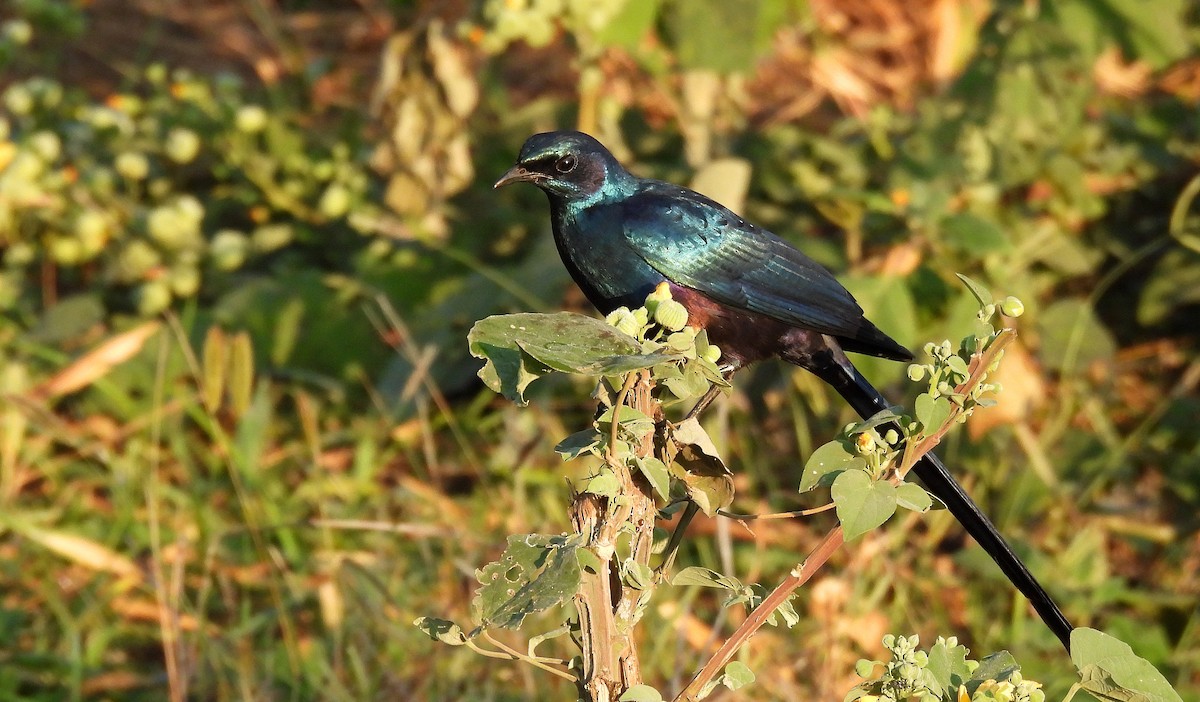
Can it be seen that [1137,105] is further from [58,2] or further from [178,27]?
[178,27]

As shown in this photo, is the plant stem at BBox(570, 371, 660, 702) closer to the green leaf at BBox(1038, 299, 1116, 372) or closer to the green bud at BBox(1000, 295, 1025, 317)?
the green bud at BBox(1000, 295, 1025, 317)

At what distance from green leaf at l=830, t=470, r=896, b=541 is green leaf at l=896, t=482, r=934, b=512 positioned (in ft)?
0.03

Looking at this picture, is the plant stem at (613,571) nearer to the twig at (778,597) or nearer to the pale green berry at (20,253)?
the twig at (778,597)

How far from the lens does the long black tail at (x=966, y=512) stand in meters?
1.98

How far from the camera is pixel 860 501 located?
149cm

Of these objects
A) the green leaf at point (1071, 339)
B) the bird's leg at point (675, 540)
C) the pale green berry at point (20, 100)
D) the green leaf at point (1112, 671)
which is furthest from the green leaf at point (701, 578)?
the pale green berry at point (20, 100)

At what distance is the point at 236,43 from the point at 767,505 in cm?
384

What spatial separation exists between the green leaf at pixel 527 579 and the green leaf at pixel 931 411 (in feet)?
1.22

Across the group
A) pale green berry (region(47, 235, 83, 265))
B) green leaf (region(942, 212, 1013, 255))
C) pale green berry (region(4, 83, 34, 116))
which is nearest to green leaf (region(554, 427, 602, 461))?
green leaf (region(942, 212, 1013, 255))

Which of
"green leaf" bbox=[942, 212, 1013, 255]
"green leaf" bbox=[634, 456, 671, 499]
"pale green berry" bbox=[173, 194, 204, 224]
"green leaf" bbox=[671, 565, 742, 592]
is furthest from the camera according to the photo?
"pale green berry" bbox=[173, 194, 204, 224]

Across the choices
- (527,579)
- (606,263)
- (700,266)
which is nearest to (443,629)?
(527,579)

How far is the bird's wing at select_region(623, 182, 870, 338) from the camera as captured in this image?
2.84 m

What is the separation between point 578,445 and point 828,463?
0.26m

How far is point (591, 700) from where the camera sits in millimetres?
1607
